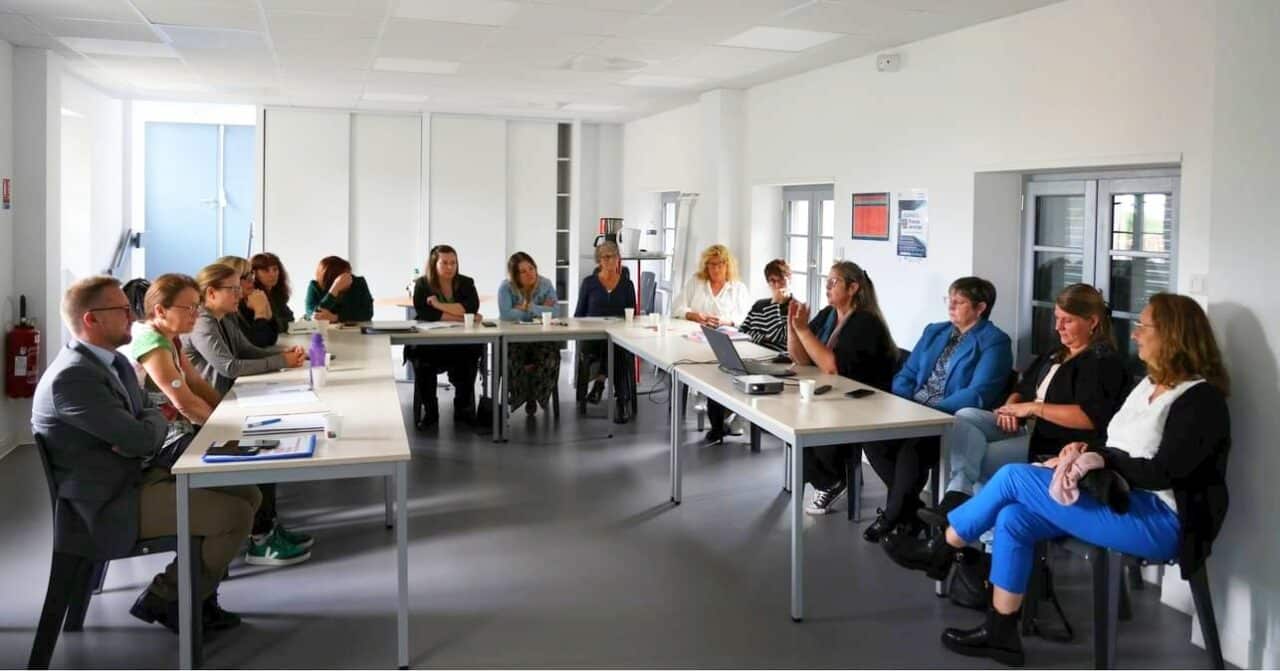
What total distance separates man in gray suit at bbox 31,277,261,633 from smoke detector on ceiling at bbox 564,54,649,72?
4.12 meters

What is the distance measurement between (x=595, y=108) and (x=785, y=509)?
18.9 ft

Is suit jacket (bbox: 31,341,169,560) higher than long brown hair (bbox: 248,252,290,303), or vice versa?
long brown hair (bbox: 248,252,290,303)

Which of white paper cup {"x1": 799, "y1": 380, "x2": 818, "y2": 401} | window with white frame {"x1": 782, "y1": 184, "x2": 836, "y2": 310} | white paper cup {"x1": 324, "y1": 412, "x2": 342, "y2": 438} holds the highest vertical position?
window with white frame {"x1": 782, "y1": 184, "x2": 836, "y2": 310}

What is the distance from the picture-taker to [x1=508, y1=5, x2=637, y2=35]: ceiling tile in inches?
205

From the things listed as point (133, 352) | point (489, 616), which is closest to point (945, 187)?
point (489, 616)

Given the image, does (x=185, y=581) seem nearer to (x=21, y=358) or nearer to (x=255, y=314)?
(x=255, y=314)

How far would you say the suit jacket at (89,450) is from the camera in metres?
2.94

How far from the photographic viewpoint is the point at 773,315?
20.4 ft

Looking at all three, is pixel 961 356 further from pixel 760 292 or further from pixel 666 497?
pixel 760 292

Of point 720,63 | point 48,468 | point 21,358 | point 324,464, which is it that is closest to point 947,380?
point 324,464

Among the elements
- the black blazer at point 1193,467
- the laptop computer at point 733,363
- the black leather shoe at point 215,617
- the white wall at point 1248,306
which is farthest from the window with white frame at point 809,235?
the black leather shoe at point 215,617

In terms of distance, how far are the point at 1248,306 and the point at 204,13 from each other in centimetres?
505

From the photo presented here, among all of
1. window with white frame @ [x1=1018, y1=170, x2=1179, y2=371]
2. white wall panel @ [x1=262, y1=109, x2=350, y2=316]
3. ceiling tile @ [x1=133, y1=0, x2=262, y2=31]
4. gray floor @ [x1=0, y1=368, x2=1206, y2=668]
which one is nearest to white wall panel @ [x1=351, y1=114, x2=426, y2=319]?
white wall panel @ [x1=262, y1=109, x2=350, y2=316]

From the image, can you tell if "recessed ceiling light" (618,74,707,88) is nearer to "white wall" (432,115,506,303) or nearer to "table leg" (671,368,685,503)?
"white wall" (432,115,506,303)
